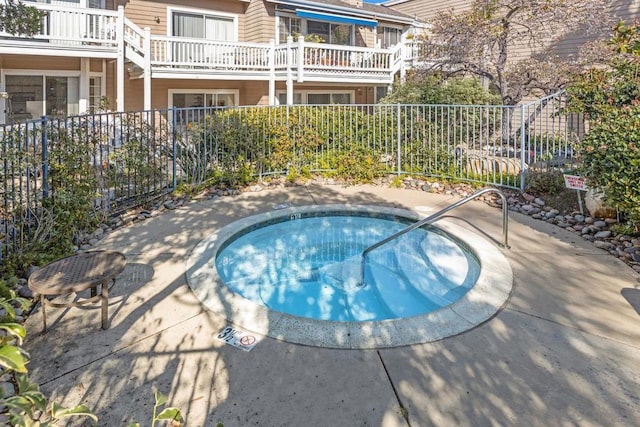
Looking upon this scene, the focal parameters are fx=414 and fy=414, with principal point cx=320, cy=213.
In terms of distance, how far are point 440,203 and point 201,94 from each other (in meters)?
11.3

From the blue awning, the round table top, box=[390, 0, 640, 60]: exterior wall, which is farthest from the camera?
the blue awning

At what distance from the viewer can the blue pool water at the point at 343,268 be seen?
4.92 metres

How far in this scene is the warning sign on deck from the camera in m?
3.46

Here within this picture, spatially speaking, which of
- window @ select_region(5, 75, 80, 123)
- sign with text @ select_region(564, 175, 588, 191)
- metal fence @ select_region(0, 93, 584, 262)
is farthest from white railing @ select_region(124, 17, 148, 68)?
sign with text @ select_region(564, 175, 588, 191)

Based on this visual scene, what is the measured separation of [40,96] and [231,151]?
7866 mm

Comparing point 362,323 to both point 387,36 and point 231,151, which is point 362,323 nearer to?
point 231,151

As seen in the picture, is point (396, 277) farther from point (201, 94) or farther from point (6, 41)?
point (201, 94)

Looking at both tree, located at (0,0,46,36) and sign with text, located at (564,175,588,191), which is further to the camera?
sign with text, located at (564,175,588,191)

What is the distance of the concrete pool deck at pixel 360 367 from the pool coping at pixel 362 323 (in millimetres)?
89

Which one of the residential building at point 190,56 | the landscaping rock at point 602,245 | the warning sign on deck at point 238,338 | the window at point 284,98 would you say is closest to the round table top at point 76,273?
the warning sign on deck at point 238,338

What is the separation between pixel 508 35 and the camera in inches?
465

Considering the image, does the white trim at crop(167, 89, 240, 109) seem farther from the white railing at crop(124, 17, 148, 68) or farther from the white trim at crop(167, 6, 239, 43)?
the white railing at crop(124, 17, 148, 68)

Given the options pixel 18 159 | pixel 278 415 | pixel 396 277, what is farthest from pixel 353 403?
pixel 18 159

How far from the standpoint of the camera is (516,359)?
128 inches
